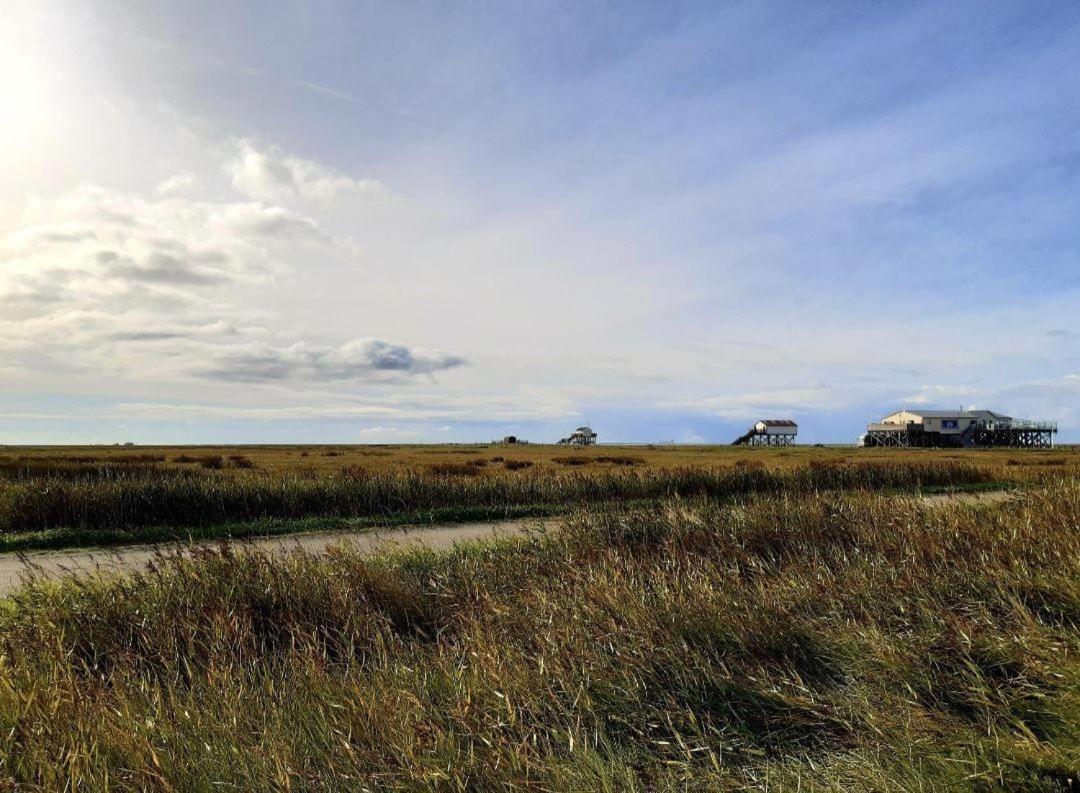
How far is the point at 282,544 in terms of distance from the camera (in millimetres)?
12523

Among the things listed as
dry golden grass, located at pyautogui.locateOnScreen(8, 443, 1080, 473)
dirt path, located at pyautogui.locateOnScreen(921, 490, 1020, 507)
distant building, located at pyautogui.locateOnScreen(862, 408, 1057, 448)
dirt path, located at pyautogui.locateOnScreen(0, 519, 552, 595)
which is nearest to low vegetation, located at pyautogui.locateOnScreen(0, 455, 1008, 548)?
dirt path, located at pyautogui.locateOnScreen(0, 519, 552, 595)

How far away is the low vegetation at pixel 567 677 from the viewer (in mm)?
4055

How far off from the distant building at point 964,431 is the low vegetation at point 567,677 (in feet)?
376

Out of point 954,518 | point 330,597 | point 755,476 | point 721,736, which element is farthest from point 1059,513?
point 755,476

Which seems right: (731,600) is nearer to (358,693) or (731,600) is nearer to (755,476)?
(358,693)

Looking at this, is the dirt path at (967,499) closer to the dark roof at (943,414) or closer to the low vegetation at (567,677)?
the low vegetation at (567,677)

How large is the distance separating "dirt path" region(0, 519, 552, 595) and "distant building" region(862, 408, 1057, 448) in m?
110

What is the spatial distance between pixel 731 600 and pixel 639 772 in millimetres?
2871

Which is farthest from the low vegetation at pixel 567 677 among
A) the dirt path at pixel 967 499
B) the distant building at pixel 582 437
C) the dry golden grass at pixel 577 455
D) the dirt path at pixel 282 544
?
the distant building at pixel 582 437

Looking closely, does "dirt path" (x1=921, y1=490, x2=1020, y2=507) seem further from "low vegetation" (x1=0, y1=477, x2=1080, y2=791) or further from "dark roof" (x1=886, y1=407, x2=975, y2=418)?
"dark roof" (x1=886, y1=407, x2=975, y2=418)

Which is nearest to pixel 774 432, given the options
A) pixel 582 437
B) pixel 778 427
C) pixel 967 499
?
pixel 778 427

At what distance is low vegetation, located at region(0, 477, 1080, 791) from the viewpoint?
13.3 feet

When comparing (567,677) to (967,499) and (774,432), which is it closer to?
(967,499)

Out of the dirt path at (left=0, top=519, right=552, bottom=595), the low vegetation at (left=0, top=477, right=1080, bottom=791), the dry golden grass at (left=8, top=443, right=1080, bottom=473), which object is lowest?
the dirt path at (left=0, top=519, right=552, bottom=595)
